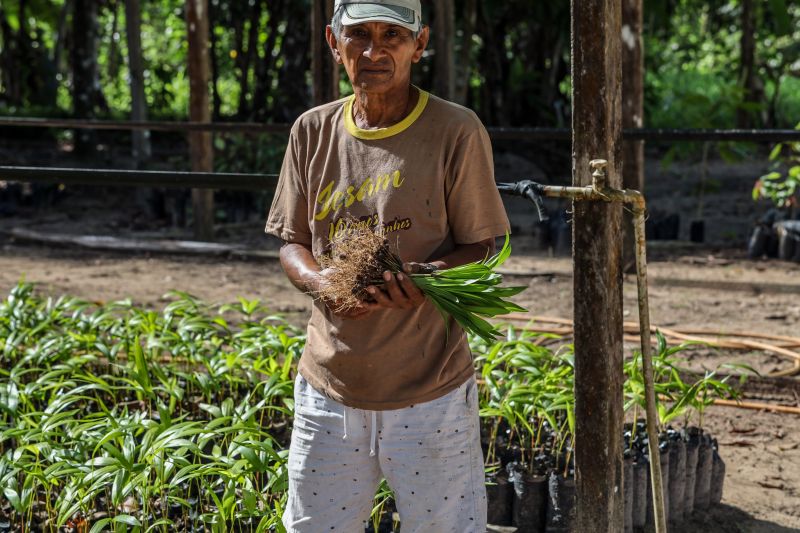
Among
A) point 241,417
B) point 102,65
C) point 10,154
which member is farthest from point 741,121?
point 102,65

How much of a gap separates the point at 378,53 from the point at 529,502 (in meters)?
1.63

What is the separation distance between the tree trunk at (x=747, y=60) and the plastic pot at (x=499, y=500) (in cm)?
1041

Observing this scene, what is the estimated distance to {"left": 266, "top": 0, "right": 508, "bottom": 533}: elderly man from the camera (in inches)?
85.8

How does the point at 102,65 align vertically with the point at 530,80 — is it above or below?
above

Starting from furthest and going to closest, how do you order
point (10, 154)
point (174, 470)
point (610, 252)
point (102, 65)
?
point (102, 65) → point (10, 154) → point (174, 470) → point (610, 252)

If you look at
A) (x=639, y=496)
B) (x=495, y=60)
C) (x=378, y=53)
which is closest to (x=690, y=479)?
(x=639, y=496)

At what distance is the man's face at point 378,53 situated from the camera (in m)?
2.18

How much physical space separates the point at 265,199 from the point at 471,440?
8.63 meters

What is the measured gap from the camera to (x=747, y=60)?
13.5 m

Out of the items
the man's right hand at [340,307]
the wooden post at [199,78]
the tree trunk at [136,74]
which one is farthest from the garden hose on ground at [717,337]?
the tree trunk at [136,74]

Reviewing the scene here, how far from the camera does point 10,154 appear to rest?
47.0 ft

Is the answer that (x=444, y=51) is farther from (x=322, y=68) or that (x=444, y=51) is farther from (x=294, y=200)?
(x=294, y=200)

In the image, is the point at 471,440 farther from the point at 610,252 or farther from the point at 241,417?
the point at 241,417

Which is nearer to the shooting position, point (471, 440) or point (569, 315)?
point (471, 440)
